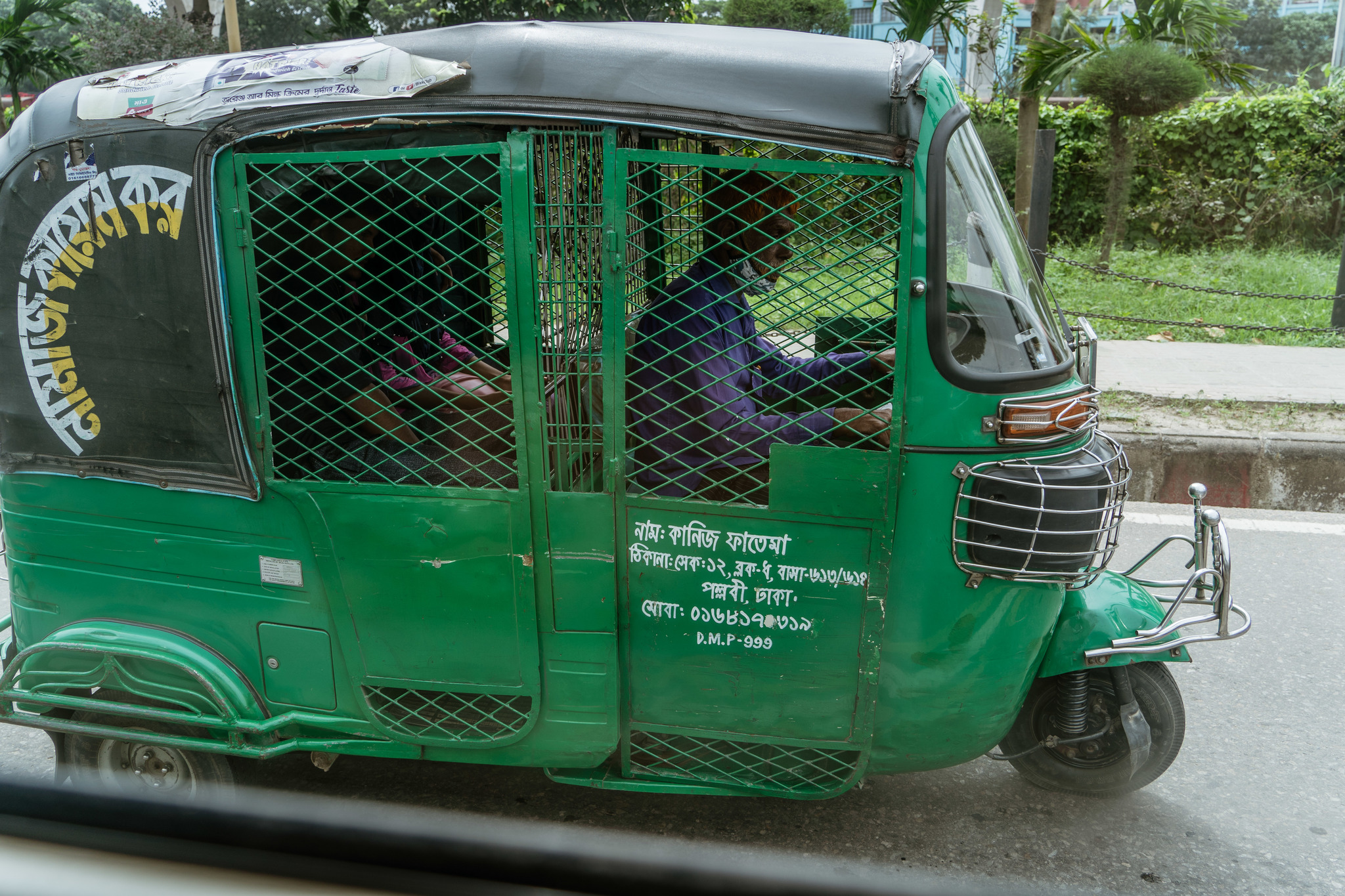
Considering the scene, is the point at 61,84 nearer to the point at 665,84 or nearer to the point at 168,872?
the point at 665,84

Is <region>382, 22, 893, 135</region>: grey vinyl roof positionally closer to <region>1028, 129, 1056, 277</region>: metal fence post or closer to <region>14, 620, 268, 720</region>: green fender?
<region>14, 620, 268, 720</region>: green fender

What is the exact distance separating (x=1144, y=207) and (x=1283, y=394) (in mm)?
6662

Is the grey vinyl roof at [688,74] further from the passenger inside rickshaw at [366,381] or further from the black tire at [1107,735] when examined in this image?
the black tire at [1107,735]

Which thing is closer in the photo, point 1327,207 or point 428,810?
point 428,810

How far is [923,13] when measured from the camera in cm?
784

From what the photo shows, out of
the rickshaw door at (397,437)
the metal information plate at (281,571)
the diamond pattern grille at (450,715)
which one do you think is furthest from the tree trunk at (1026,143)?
the metal information plate at (281,571)

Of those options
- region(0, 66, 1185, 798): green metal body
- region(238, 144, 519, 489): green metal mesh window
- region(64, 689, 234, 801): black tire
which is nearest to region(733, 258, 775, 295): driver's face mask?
region(0, 66, 1185, 798): green metal body

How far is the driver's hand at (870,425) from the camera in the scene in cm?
229

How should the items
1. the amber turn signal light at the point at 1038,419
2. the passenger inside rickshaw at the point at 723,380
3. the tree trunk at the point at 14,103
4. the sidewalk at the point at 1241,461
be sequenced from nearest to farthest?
the amber turn signal light at the point at 1038,419, the passenger inside rickshaw at the point at 723,380, the sidewalk at the point at 1241,461, the tree trunk at the point at 14,103

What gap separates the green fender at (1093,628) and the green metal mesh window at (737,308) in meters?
0.75

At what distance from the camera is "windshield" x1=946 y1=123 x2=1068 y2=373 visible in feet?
7.45

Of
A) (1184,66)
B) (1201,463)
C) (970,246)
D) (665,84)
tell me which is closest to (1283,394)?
(1201,463)

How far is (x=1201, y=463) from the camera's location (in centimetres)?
559

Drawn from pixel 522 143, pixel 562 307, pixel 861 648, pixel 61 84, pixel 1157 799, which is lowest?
pixel 1157 799
